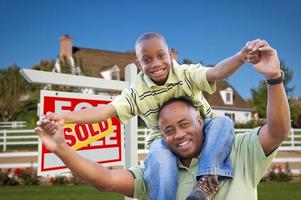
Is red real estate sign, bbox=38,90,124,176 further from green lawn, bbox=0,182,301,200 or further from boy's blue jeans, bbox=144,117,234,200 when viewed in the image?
green lawn, bbox=0,182,301,200

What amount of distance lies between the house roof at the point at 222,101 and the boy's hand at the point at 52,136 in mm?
37629

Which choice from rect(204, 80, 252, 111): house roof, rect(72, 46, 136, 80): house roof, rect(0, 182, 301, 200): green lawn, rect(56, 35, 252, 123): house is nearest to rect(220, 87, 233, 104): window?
rect(56, 35, 252, 123): house

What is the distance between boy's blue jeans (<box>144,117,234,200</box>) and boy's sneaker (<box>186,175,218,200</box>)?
0.03 meters

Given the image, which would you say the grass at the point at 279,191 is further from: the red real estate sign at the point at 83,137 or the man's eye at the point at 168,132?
the man's eye at the point at 168,132

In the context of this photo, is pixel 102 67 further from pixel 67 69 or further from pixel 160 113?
pixel 160 113

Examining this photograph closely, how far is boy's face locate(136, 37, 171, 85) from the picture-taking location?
2.38 meters

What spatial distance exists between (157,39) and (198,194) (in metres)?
0.92

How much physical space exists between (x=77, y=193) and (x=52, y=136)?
799 centimetres

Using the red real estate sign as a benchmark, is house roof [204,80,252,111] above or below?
above

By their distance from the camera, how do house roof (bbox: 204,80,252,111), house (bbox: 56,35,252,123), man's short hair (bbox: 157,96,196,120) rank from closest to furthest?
man's short hair (bbox: 157,96,196,120)
house (bbox: 56,35,252,123)
house roof (bbox: 204,80,252,111)

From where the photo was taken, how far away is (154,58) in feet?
7.82

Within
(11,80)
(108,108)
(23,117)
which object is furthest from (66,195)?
(11,80)

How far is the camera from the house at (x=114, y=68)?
112ft

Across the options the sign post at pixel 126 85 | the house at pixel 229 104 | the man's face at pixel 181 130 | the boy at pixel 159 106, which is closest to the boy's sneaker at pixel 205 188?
the boy at pixel 159 106
